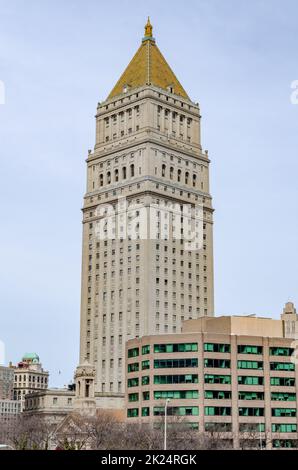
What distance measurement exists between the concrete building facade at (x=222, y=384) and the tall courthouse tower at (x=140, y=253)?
3030cm

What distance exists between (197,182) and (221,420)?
7937 centimetres

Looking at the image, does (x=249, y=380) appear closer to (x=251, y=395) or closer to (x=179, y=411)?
(x=251, y=395)

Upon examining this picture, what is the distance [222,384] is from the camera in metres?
138

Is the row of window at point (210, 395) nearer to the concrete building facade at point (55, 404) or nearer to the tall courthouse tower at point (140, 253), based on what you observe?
the tall courthouse tower at point (140, 253)

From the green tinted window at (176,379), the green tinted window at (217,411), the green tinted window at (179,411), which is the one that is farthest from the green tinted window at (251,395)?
the green tinted window at (176,379)

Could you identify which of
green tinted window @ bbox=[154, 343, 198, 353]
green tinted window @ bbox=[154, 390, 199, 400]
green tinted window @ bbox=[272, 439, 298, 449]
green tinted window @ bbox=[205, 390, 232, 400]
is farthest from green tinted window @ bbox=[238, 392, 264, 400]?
green tinted window @ bbox=[154, 343, 198, 353]

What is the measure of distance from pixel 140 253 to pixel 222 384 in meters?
48.3

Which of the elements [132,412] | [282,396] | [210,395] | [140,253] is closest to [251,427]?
[282,396]

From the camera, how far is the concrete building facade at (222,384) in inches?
5340

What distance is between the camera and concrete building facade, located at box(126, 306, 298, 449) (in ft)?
445

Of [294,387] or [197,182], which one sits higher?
[197,182]

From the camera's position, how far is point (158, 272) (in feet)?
581

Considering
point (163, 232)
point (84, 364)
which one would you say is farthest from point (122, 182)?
point (84, 364)
